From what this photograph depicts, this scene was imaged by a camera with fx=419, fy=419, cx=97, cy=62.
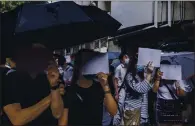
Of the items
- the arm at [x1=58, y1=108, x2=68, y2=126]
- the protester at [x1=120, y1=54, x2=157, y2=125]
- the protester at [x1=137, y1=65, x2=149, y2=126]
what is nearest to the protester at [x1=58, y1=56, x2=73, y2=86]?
the arm at [x1=58, y1=108, x2=68, y2=126]

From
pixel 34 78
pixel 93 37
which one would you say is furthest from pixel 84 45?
pixel 34 78

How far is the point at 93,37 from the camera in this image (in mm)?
3908

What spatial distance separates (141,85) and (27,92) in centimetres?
111

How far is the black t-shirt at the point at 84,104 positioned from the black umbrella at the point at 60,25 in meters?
0.44

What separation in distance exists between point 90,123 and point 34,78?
667mm

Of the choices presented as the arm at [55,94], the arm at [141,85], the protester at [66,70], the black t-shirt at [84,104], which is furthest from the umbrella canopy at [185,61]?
the arm at [55,94]

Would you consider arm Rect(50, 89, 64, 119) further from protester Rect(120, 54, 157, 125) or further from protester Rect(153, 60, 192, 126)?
protester Rect(153, 60, 192, 126)

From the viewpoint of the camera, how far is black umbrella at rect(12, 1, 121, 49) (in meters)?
3.61

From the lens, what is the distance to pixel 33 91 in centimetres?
366

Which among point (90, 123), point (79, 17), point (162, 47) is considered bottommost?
point (90, 123)

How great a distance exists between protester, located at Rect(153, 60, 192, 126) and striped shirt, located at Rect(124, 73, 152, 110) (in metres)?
0.12

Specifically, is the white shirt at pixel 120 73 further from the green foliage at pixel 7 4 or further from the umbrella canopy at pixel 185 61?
the green foliage at pixel 7 4

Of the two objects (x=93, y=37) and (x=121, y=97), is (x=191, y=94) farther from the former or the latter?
(x=93, y=37)

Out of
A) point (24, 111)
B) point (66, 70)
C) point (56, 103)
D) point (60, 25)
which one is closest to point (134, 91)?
point (66, 70)
